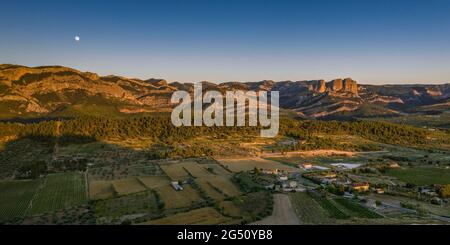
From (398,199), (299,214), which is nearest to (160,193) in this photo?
(299,214)

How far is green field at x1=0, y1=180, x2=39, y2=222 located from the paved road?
814 inches

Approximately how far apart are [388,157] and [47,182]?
52116 mm

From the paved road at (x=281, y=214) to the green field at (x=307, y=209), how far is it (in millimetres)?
448

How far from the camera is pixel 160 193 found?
3800 cm

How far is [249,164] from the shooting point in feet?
183

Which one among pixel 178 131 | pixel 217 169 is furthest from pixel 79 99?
pixel 217 169

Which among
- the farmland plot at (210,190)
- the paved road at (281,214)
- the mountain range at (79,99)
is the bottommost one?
the farmland plot at (210,190)

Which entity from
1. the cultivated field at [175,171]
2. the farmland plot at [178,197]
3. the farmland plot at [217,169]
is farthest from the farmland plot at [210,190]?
the farmland plot at [217,169]

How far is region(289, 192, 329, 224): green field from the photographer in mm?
26773

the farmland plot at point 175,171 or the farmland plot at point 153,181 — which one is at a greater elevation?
the farmland plot at point 153,181

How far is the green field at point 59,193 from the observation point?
3447 cm

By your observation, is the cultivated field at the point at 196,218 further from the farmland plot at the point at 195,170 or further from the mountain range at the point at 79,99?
the mountain range at the point at 79,99
